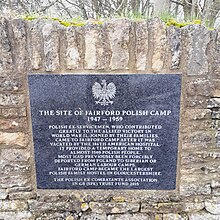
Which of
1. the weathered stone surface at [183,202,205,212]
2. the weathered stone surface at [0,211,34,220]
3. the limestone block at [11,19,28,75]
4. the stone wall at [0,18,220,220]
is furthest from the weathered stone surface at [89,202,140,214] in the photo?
the limestone block at [11,19,28,75]

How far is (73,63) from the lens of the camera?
1.76m

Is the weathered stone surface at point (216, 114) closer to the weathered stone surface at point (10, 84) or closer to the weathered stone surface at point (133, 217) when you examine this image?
the weathered stone surface at point (133, 217)

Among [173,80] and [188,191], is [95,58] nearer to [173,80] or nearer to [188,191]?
[173,80]

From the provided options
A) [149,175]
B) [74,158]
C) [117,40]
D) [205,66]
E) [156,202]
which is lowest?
[156,202]

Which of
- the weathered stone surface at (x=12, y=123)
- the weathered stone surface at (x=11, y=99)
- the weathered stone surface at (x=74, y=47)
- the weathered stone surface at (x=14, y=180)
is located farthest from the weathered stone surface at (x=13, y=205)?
the weathered stone surface at (x=74, y=47)

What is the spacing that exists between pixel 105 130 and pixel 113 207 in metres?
0.63

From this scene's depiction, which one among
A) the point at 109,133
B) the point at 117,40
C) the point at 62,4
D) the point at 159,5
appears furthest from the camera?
the point at 62,4

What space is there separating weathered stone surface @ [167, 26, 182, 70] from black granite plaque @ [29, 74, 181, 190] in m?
0.11

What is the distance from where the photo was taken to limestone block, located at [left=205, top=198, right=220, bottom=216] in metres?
1.97

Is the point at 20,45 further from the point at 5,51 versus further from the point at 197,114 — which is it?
the point at 197,114

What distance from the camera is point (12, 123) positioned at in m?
1.87

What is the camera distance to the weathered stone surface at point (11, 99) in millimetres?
1822

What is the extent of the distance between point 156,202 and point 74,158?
0.73 metres

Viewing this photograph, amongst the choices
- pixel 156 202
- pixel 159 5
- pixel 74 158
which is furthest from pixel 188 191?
pixel 159 5
